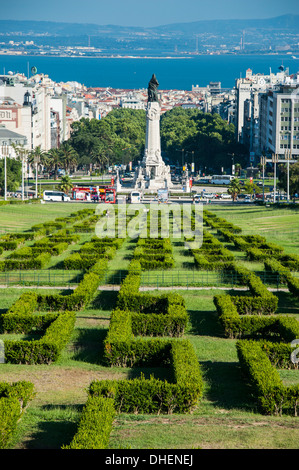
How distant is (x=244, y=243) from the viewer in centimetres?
5547

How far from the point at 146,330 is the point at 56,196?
3056 inches

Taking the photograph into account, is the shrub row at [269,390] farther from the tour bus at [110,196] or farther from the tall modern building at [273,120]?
the tall modern building at [273,120]

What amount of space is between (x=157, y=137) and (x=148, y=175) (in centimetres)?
650

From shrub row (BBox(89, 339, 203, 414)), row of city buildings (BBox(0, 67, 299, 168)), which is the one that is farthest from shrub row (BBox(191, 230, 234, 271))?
A: row of city buildings (BBox(0, 67, 299, 168))

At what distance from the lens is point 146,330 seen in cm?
3203

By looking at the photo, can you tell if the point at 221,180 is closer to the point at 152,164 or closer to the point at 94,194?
the point at 152,164

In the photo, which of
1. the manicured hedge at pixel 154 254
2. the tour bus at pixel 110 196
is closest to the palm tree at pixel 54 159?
the tour bus at pixel 110 196

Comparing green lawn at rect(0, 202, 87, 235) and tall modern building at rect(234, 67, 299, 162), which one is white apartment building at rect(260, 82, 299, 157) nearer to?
tall modern building at rect(234, 67, 299, 162)

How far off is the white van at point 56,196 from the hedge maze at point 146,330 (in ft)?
157

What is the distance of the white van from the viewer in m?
107

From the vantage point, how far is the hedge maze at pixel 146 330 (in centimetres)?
2214

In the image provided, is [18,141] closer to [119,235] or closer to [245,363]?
[119,235]

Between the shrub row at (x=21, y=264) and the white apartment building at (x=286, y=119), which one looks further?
the white apartment building at (x=286, y=119)
